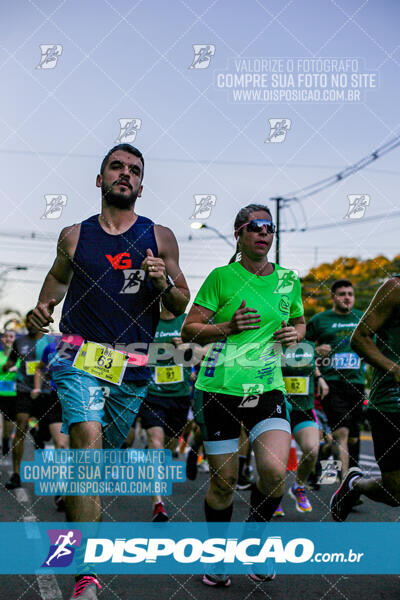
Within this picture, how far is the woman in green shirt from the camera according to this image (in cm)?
448

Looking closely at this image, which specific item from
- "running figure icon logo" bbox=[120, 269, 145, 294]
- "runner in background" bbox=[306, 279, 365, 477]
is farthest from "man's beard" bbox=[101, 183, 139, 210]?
"runner in background" bbox=[306, 279, 365, 477]

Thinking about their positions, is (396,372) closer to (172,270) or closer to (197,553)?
(172,270)

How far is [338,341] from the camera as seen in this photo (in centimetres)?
852

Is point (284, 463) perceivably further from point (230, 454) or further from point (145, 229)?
point (145, 229)

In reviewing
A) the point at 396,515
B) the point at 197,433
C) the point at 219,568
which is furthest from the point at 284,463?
the point at 197,433

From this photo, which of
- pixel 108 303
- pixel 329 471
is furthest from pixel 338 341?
pixel 108 303

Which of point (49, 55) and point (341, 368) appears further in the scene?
point (341, 368)

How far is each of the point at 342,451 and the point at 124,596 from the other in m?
4.59

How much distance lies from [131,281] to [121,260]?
135mm

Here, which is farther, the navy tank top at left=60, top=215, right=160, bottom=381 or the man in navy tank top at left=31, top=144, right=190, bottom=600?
the navy tank top at left=60, top=215, right=160, bottom=381

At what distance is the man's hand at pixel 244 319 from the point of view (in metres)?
4.43

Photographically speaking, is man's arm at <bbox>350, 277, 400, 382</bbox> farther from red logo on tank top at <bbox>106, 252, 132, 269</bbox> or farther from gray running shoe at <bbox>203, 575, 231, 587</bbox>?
gray running shoe at <bbox>203, 575, 231, 587</bbox>

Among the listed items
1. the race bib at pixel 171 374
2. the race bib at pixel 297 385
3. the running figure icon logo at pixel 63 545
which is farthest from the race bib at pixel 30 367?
the running figure icon logo at pixel 63 545

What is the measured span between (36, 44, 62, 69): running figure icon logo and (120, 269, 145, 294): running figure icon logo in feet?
9.12
